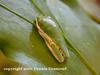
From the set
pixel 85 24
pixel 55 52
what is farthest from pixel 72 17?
pixel 55 52

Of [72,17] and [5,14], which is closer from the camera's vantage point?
[5,14]

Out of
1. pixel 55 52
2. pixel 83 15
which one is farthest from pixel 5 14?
pixel 83 15

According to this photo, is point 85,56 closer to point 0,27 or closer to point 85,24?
point 85,24

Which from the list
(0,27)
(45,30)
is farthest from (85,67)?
(0,27)

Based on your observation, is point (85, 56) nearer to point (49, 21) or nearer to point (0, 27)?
point (49, 21)

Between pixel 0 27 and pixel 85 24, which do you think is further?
pixel 85 24
